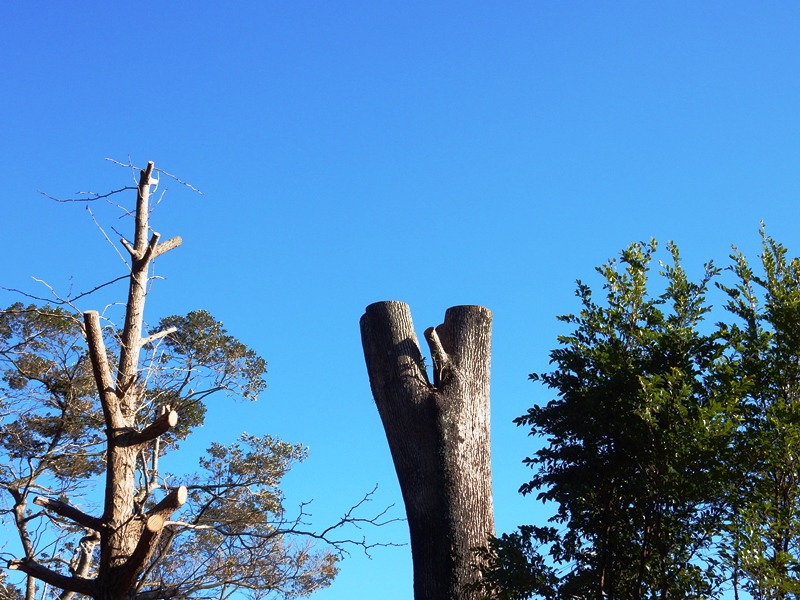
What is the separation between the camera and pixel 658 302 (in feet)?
17.4

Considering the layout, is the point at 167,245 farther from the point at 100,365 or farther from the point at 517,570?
the point at 517,570

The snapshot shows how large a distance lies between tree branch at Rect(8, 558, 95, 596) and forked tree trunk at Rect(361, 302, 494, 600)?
2471 millimetres

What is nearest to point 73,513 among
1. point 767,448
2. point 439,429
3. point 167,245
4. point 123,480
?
point 123,480

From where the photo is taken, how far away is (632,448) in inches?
190

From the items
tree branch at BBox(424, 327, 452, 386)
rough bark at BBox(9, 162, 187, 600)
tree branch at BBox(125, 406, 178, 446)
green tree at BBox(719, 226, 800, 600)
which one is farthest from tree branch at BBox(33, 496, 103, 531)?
green tree at BBox(719, 226, 800, 600)

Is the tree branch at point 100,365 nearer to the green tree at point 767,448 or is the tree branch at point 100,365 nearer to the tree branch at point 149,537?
the tree branch at point 149,537

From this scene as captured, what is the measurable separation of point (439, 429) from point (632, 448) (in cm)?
147

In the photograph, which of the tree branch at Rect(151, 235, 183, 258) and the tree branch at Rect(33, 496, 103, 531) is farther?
the tree branch at Rect(151, 235, 183, 258)

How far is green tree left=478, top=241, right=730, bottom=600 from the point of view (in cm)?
456

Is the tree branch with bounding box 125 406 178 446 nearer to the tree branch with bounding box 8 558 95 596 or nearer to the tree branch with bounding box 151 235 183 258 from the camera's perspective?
the tree branch with bounding box 8 558 95 596

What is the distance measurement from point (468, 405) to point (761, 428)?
2.07 meters

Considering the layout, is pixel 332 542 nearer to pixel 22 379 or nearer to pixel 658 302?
pixel 658 302

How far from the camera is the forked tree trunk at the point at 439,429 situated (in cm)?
538

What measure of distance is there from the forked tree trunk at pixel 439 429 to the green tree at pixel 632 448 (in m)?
0.35
